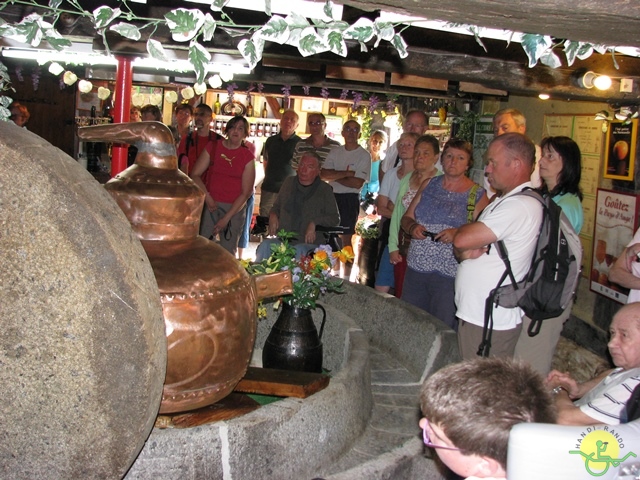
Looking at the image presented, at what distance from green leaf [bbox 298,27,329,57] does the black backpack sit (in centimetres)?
179

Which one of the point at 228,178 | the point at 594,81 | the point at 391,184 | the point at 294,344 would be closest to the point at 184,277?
the point at 294,344

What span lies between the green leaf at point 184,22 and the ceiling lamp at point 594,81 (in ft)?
13.1

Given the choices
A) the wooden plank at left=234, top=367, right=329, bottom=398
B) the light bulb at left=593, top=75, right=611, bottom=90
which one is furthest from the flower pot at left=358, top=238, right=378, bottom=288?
the wooden plank at left=234, top=367, right=329, bottom=398

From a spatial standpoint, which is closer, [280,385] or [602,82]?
[280,385]

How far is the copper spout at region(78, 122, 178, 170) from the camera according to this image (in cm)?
245

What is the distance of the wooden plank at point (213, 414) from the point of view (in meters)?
2.49

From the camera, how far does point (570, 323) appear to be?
674 cm

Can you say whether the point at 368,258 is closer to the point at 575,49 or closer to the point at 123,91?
the point at 123,91

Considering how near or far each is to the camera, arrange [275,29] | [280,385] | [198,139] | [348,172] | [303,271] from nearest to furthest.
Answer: [275,29] → [280,385] → [303,271] → [198,139] → [348,172]

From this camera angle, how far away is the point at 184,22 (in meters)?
2.22

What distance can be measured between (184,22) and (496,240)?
2.06 meters

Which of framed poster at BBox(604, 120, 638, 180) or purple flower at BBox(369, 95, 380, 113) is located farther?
purple flower at BBox(369, 95, 380, 113)

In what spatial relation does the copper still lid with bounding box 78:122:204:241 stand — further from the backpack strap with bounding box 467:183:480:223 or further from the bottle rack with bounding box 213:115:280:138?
the bottle rack with bounding box 213:115:280:138

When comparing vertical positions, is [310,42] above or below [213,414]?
above
